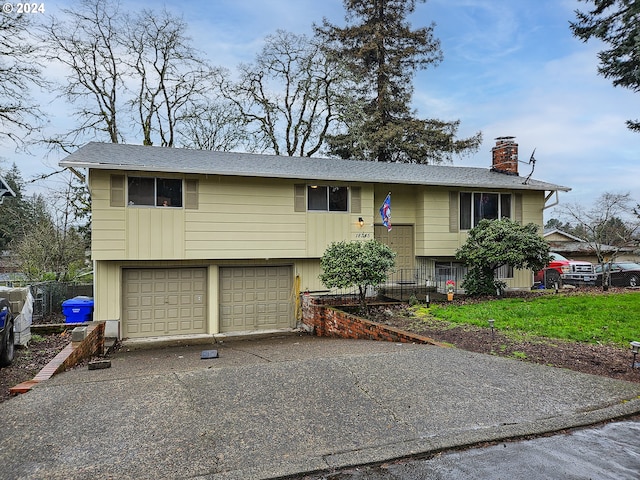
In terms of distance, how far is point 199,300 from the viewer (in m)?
12.0

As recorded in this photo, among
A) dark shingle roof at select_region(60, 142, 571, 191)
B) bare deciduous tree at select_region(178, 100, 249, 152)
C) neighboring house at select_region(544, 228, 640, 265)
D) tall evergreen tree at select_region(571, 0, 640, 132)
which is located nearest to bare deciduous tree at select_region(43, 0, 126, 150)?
bare deciduous tree at select_region(178, 100, 249, 152)

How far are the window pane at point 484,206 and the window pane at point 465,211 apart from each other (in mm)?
208

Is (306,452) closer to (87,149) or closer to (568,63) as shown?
(87,149)

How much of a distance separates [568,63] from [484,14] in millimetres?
3980

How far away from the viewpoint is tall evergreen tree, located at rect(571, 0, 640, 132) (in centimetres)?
1196

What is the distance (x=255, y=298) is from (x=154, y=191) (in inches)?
171

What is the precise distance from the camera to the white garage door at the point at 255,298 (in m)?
12.3

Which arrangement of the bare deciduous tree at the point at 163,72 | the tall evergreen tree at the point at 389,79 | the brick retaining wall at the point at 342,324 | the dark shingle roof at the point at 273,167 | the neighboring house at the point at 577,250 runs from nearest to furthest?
the brick retaining wall at the point at 342,324 < the dark shingle roof at the point at 273,167 < the bare deciduous tree at the point at 163,72 < the tall evergreen tree at the point at 389,79 < the neighboring house at the point at 577,250

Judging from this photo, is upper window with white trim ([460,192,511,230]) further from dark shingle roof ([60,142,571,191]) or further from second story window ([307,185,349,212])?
second story window ([307,185,349,212])

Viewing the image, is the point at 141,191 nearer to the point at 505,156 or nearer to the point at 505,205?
the point at 505,205

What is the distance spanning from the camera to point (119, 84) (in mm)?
20859

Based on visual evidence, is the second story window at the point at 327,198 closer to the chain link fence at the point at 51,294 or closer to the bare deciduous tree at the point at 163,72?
the chain link fence at the point at 51,294

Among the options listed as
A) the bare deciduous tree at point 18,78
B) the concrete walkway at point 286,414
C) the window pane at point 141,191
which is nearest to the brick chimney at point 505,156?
the concrete walkway at point 286,414

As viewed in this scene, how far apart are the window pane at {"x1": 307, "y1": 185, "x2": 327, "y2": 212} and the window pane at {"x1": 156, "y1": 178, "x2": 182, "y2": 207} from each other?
12.4ft
